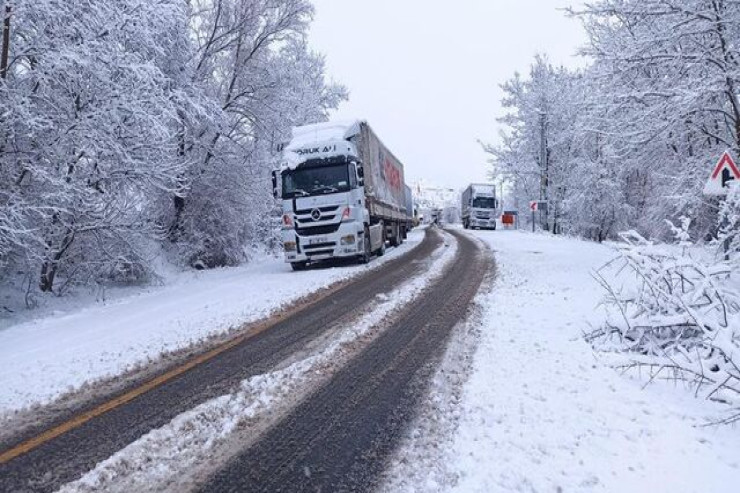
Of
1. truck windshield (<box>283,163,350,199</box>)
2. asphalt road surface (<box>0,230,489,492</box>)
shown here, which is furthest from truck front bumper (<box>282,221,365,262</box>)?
asphalt road surface (<box>0,230,489,492</box>)

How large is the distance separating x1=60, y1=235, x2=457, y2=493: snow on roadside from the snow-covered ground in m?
1.25

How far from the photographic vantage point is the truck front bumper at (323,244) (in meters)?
14.6

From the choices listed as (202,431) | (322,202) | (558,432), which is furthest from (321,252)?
(558,432)

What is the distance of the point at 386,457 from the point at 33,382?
13.2 feet

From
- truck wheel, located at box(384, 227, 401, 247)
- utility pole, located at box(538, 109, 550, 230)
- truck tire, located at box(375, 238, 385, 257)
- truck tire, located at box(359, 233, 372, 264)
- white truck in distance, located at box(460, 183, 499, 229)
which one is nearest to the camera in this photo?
truck tire, located at box(359, 233, 372, 264)

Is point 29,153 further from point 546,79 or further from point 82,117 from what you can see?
point 546,79

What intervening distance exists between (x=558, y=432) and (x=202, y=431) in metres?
2.62

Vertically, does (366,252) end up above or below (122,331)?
above

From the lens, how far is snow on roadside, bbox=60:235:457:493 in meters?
3.03

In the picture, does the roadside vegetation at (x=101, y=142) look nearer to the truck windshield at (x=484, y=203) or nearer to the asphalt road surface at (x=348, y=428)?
the asphalt road surface at (x=348, y=428)

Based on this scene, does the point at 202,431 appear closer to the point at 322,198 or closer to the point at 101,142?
the point at 101,142

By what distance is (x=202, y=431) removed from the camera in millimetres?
3711

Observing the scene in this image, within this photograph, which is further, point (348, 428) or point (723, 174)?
point (723, 174)

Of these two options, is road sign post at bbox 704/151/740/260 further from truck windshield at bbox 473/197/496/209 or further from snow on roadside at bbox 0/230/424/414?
truck windshield at bbox 473/197/496/209
